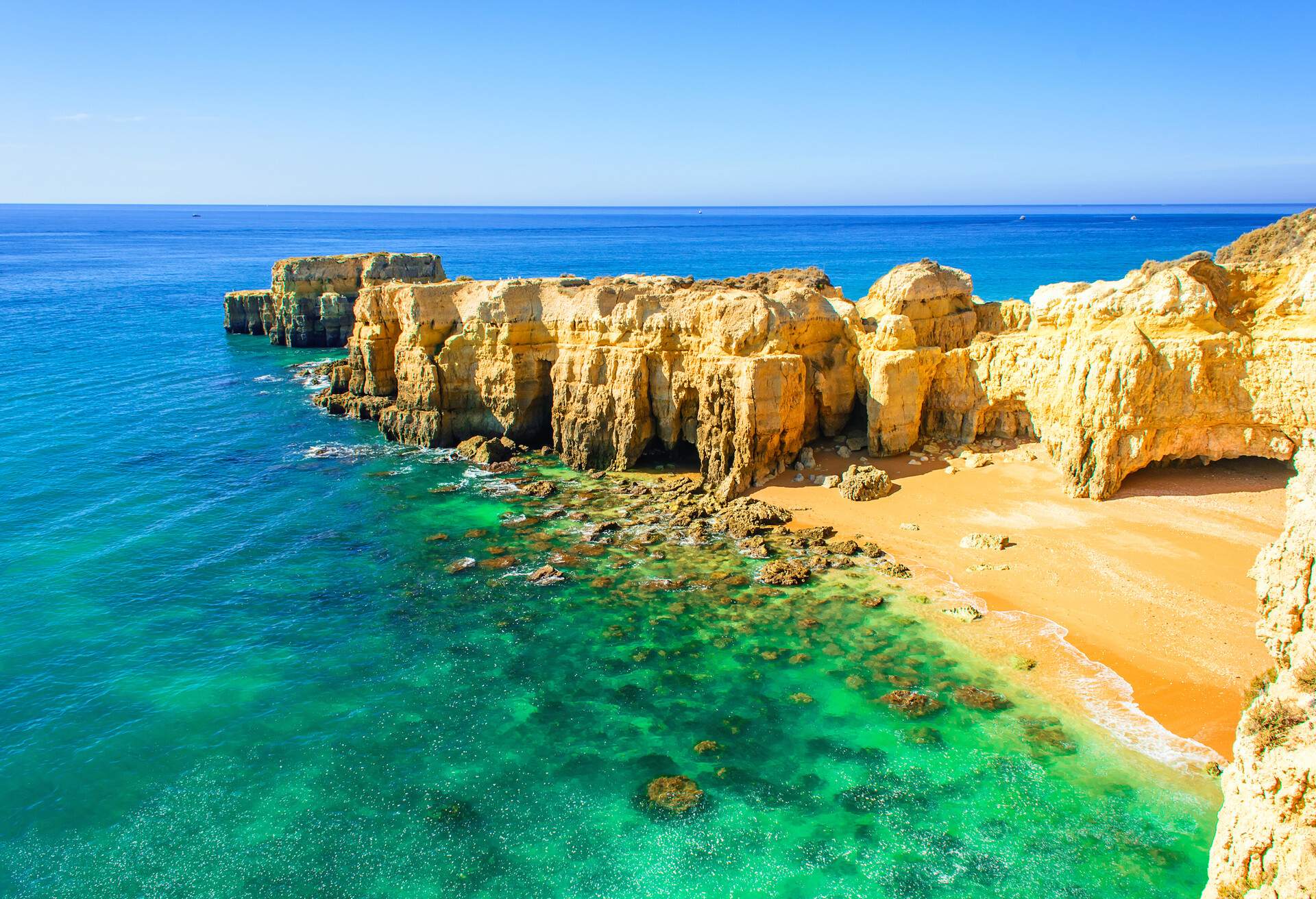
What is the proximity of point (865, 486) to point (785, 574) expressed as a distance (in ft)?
22.3

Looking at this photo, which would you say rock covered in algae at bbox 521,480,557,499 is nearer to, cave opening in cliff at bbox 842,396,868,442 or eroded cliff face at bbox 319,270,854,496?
eroded cliff face at bbox 319,270,854,496

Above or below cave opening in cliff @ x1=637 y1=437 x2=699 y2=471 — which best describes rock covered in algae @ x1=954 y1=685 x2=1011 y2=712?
below

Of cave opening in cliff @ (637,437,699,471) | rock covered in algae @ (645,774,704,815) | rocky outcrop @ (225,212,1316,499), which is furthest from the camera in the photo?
cave opening in cliff @ (637,437,699,471)

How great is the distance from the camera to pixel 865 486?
30922mm

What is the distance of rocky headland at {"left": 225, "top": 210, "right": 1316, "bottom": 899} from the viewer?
27.4m

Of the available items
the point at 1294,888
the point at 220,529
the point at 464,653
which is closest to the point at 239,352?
the point at 220,529

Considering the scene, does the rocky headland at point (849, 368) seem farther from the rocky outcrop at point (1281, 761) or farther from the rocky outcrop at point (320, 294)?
the rocky outcrop at point (320, 294)

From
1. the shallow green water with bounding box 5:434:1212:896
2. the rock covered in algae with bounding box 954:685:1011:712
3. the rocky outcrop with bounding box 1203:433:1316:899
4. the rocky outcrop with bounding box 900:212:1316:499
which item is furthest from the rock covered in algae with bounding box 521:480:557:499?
the rocky outcrop with bounding box 1203:433:1316:899

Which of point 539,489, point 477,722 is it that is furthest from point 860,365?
point 477,722

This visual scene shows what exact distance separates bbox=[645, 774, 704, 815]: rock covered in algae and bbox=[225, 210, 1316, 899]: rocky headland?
1015 cm

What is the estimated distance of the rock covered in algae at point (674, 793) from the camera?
16938mm

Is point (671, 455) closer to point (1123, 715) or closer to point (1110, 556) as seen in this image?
point (1110, 556)

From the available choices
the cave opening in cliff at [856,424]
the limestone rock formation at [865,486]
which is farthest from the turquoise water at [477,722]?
the cave opening in cliff at [856,424]

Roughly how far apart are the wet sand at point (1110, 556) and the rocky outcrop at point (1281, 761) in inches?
352
